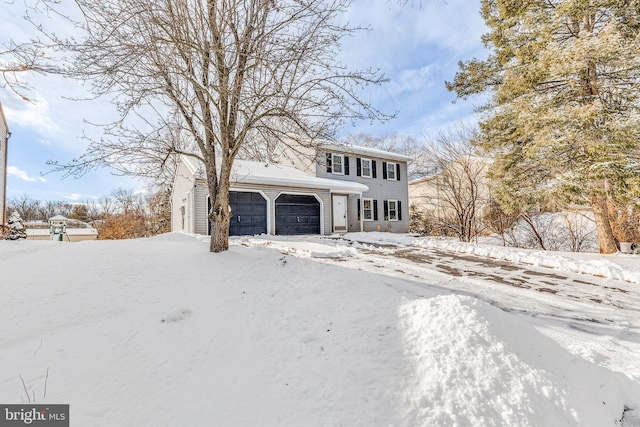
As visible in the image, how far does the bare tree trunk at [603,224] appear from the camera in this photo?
308 inches

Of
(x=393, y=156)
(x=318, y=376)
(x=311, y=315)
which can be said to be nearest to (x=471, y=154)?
(x=393, y=156)

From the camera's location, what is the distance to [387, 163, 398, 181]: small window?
17.5 meters

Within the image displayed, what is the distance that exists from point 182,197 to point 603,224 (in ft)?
53.4

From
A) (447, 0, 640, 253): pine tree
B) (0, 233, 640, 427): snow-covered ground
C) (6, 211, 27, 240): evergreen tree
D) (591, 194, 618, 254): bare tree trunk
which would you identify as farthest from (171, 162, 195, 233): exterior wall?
(591, 194, 618, 254): bare tree trunk

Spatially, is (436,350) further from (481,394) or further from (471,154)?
(471,154)

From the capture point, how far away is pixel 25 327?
2.74 metres

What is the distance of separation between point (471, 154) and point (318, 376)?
11.4 m

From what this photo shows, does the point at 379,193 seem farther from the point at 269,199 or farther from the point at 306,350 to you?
the point at 306,350

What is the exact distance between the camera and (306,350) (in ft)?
8.41

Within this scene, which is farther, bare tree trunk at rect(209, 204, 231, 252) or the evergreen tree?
the evergreen tree

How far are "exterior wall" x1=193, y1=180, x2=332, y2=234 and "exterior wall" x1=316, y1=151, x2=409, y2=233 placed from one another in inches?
79.2

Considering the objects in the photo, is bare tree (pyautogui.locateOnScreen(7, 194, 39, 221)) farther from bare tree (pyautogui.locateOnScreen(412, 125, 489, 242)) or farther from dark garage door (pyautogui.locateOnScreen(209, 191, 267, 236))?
bare tree (pyautogui.locateOnScreen(412, 125, 489, 242))

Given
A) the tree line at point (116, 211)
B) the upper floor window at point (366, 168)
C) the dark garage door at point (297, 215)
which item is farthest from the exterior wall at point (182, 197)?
the upper floor window at point (366, 168)

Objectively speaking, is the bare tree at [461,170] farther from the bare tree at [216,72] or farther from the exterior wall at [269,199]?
the bare tree at [216,72]
